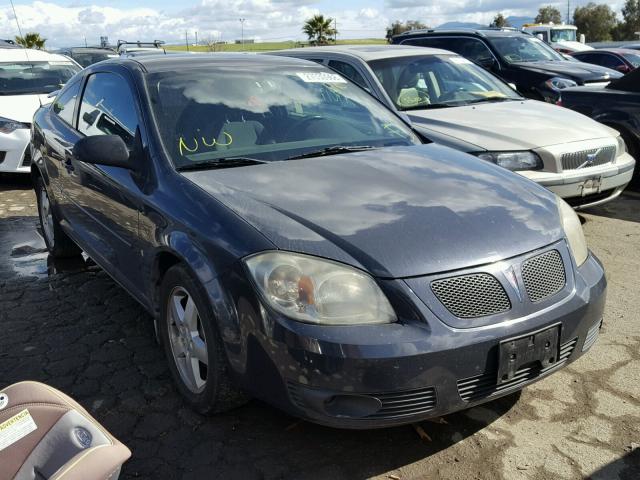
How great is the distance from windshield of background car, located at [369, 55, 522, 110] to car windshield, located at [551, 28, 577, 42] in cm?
2131

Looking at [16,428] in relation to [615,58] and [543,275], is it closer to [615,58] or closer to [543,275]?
[543,275]

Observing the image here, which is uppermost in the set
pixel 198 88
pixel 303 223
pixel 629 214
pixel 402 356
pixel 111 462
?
pixel 198 88

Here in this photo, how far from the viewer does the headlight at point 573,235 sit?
9.15ft

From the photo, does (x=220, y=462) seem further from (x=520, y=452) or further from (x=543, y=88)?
(x=543, y=88)

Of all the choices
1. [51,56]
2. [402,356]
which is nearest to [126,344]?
[402,356]

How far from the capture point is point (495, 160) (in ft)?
16.9

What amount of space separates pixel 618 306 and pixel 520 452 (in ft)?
5.89

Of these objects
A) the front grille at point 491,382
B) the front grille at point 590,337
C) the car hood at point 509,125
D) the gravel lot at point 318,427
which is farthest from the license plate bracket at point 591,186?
the front grille at point 491,382

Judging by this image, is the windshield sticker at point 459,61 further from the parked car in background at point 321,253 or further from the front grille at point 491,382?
the front grille at point 491,382

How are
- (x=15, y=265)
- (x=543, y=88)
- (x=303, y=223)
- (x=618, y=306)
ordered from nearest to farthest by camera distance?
(x=303, y=223)
(x=618, y=306)
(x=15, y=265)
(x=543, y=88)

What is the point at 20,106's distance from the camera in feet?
26.3

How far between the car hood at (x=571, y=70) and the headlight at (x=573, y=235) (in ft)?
24.6

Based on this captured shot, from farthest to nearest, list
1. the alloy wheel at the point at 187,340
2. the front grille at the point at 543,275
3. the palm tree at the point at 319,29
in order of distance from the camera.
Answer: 1. the palm tree at the point at 319,29
2. the alloy wheel at the point at 187,340
3. the front grille at the point at 543,275

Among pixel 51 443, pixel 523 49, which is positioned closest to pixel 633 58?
pixel 523 49
